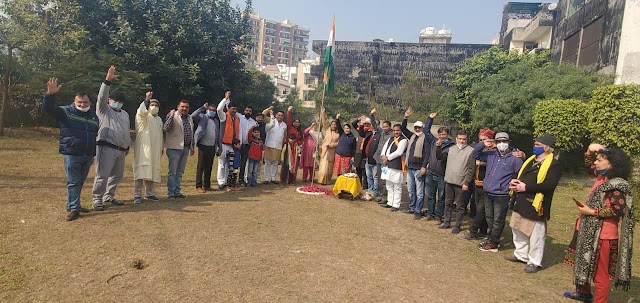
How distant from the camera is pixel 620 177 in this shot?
162 inches

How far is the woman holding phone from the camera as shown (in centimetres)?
400

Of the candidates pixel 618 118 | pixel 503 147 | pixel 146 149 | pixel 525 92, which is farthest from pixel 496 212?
pixel 525 92

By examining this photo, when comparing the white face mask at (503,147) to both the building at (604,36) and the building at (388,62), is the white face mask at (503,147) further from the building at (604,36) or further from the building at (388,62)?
the building at (388,62)

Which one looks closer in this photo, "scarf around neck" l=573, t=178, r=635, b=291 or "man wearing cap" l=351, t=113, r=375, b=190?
"scarf around neck" l=573, t=178, r=635, b=291

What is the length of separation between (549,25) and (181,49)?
21.5m

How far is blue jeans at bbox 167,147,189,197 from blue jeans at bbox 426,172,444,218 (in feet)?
13.9

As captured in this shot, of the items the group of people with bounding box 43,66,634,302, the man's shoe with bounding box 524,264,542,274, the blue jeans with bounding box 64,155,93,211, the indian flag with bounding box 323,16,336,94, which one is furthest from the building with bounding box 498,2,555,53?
the blue jeans with bounding box 64,155,93,211

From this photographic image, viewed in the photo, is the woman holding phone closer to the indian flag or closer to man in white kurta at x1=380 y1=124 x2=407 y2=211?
man in white kurta at x1=380 y1=124 x2=407 y2=211

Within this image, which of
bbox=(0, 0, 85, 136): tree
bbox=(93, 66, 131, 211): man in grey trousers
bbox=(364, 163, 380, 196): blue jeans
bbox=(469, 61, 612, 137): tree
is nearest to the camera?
bbox=(93, 66, 131, 211): man in grey trousers

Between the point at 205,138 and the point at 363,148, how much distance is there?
3416 millimetres

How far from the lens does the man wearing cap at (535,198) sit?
16.6 ft

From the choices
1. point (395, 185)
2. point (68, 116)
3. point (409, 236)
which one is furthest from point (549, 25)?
point (68, 116)

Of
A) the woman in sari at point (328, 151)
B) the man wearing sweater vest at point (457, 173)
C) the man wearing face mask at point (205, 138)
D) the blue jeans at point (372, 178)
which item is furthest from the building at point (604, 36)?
the man wearing face mask at point (205, 138)

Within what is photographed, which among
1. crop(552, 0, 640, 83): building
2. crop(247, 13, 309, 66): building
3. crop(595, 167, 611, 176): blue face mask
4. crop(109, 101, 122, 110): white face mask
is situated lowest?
crop(595, 167, 611, 176): blue face mask
